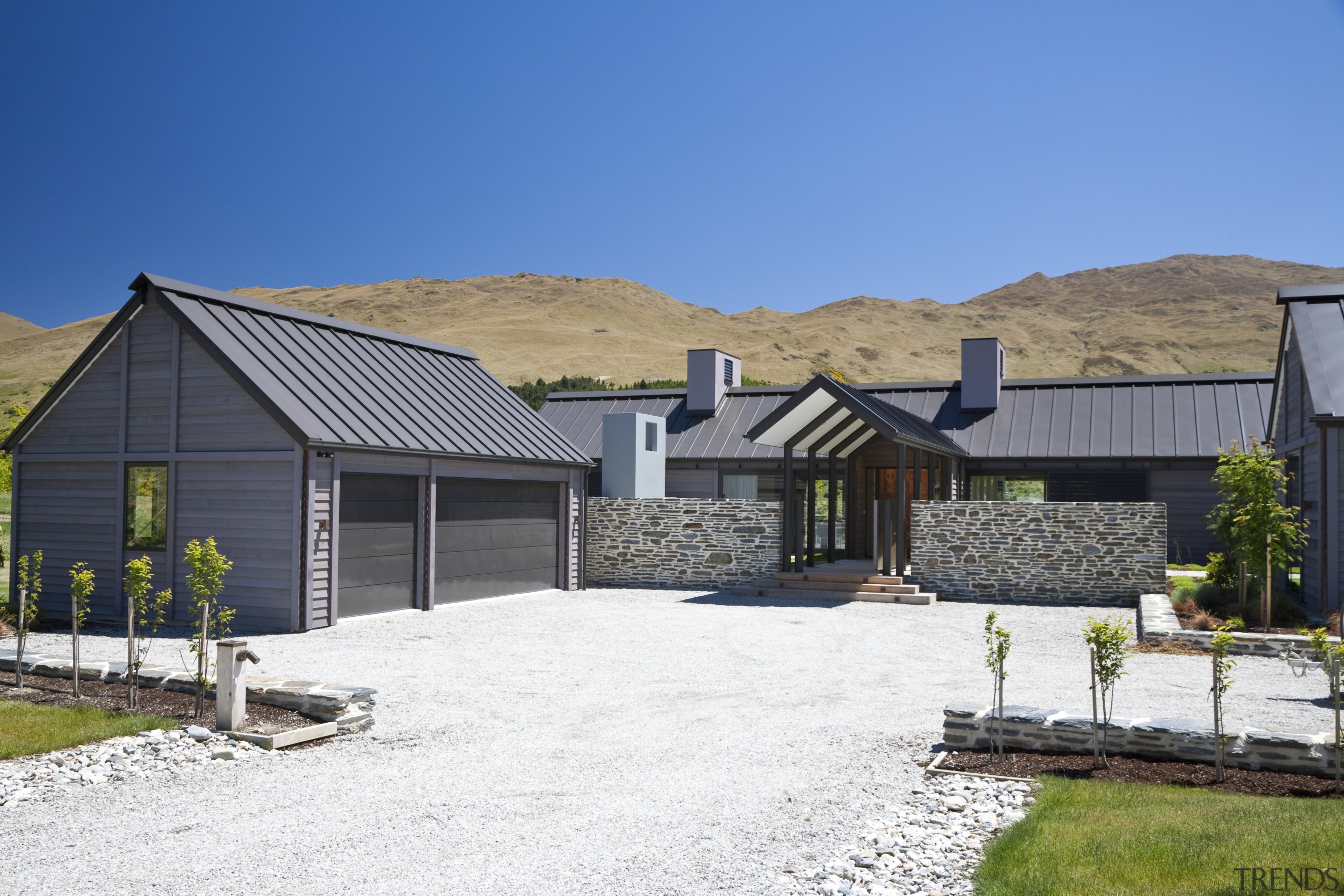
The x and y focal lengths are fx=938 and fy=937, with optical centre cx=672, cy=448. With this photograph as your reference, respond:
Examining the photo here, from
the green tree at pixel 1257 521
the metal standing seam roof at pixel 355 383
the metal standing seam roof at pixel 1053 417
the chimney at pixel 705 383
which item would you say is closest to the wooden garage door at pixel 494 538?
the metal standing seam roof at pixel 355 383

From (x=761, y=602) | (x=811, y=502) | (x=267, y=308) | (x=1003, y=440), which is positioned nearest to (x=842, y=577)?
(x=761, y=602)

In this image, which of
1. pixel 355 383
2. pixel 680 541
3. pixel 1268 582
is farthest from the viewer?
pixel 680 541

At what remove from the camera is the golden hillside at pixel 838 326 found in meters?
103

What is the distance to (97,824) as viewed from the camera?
5.02 metres

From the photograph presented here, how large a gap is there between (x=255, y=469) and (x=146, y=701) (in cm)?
546

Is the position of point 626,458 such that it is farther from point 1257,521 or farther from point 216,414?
point 1257,521

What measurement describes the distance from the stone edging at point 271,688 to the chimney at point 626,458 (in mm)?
11674

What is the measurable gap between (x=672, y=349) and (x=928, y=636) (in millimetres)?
102578

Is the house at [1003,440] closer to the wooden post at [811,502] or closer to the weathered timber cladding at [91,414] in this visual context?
the wooden post at [811,502]

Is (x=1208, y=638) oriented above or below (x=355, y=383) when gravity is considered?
below

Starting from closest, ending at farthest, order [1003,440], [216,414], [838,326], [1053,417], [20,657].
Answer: [20,657] < [216,414] < [1003,440] < [1053,417] < [838,326]

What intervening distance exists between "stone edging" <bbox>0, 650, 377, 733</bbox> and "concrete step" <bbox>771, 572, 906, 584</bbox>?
10702 millimetres

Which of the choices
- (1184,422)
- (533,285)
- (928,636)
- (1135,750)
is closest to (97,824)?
(1135,750)

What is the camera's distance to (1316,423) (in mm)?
12352
